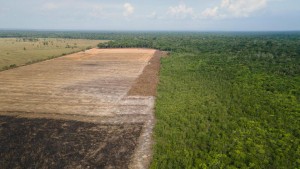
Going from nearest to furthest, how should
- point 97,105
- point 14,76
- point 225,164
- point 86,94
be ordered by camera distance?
point 225,164
point 97,105
point 86,94
point 14,76

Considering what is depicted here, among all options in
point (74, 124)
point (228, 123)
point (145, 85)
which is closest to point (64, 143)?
point (74, 124)

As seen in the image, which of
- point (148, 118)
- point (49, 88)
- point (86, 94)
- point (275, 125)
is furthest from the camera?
point (49, 88)

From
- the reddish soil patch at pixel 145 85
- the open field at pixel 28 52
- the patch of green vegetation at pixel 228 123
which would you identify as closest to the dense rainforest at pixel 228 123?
the patch of green vegetation at pixel 228 123

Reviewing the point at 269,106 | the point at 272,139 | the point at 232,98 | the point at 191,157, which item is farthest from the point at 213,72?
the point at 191,157

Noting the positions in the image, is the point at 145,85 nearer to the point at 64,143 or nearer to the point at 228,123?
the point at 228,123

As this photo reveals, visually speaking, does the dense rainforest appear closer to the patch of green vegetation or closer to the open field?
the patch of green vegetation

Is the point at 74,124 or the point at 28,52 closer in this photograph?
the point at 74,124

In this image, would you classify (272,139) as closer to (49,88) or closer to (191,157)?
(191,157)

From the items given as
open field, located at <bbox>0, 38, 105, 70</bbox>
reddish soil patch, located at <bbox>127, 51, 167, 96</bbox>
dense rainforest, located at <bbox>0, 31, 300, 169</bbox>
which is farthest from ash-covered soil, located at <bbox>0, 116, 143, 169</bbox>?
open field, located at <bbox>0, 38, 105, 70</bbox>
